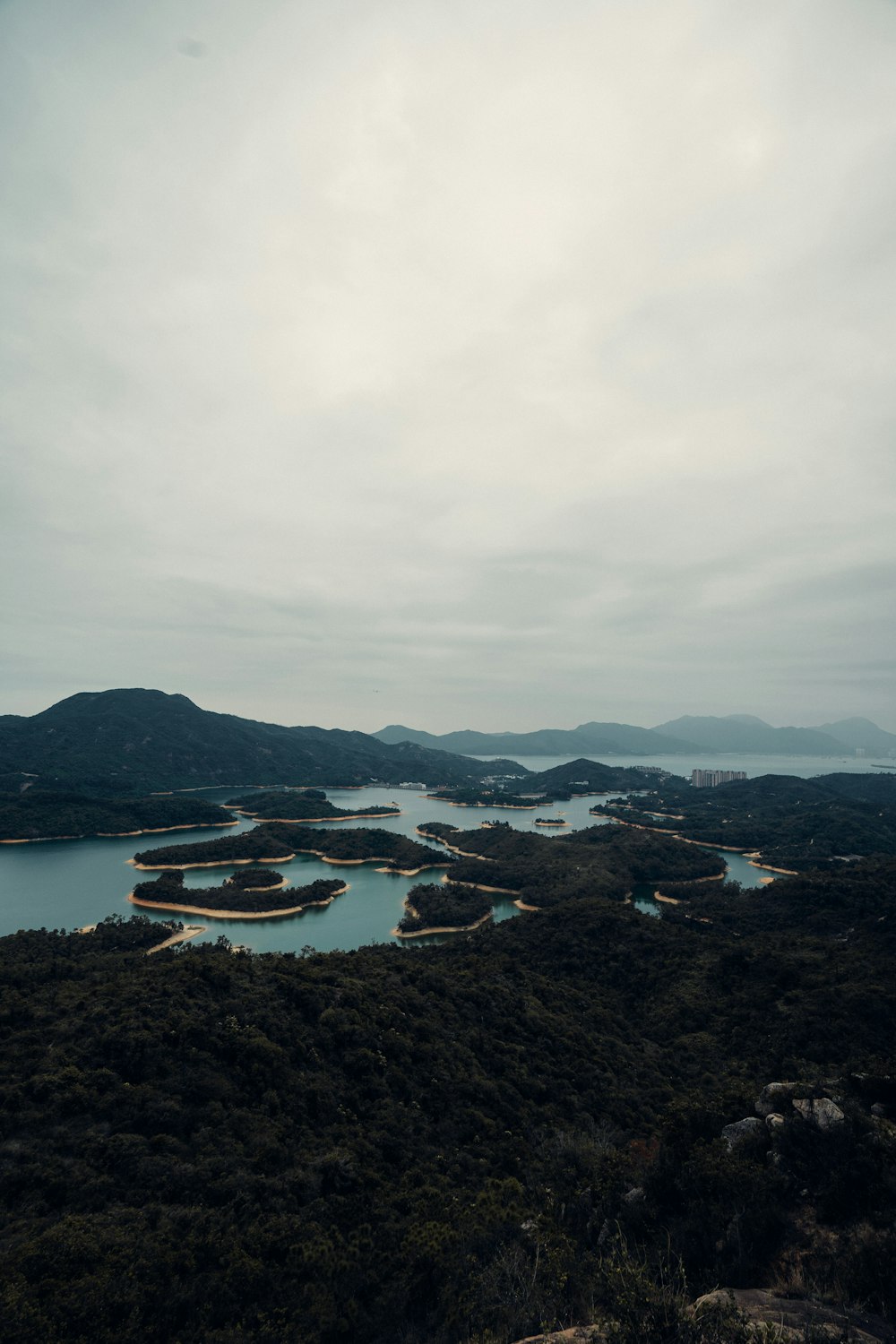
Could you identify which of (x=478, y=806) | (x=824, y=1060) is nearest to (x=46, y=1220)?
(x=824, y=1060)

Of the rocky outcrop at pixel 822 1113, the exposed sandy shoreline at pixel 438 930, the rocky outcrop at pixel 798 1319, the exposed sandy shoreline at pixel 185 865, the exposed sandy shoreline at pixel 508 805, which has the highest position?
the rocky outcrop at pixel 798 1319

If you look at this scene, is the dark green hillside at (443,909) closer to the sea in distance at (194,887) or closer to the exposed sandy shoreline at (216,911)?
the sea in distance at (194,887)

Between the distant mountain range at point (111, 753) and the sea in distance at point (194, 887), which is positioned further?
the distant mountain range at point (111, 753)

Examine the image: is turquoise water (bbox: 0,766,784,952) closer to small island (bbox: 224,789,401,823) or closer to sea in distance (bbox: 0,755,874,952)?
sea in distance (bbox: 0,755,874,952)

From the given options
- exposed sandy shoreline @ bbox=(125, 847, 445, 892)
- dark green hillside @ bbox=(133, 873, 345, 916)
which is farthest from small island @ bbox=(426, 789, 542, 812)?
dark green hillside @ bbox=(133, 873, 345, 916)

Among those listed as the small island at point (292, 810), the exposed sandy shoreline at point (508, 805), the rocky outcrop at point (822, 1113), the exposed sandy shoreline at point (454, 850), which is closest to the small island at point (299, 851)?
the exposed sandy shoreline at point (454, 850)

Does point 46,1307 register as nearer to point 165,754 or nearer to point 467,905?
point 467,905

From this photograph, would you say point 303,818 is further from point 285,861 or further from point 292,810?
point 285,861

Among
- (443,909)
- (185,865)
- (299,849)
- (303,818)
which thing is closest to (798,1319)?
(443,909)
